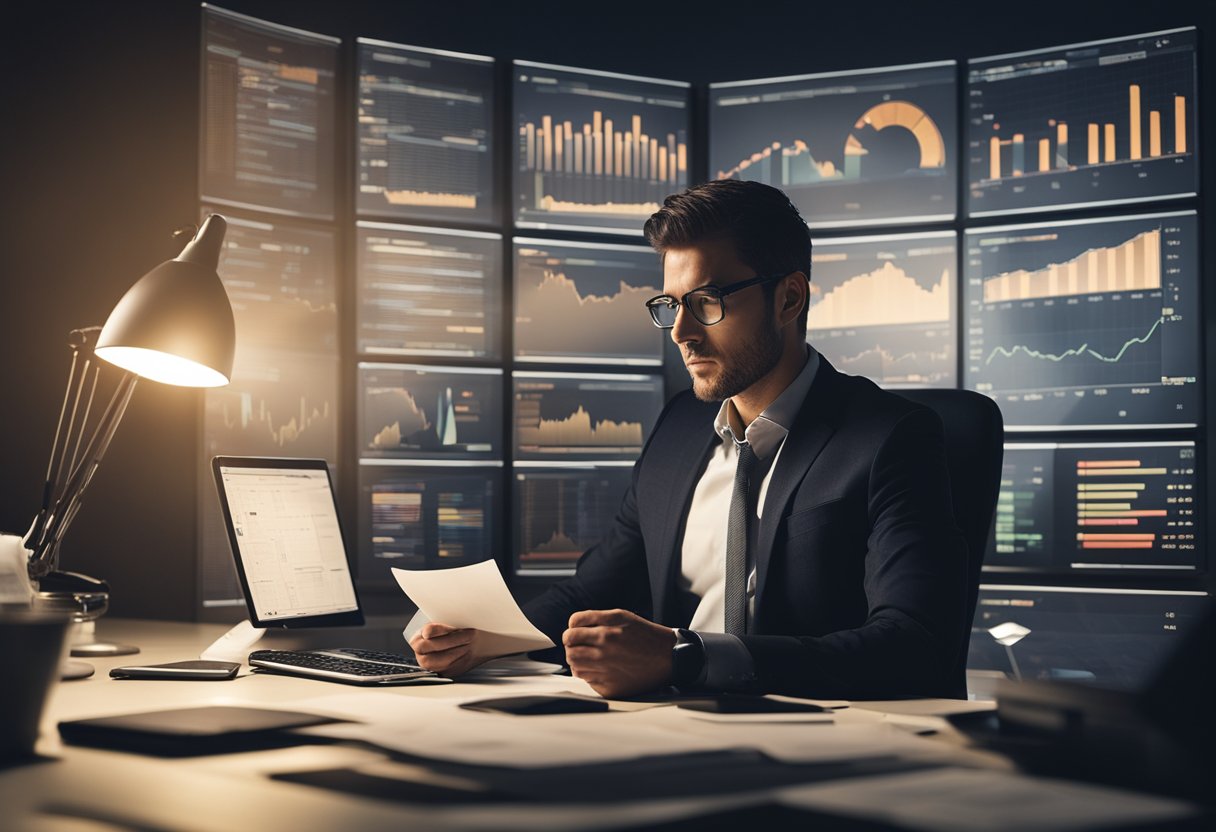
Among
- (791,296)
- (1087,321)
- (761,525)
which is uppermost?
(1087,321)

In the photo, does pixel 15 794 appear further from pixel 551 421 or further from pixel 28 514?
pixel 551 421

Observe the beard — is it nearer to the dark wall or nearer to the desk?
the desk

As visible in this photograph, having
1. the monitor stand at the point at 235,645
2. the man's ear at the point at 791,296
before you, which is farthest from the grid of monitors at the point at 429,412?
the man's ear at the point at 791,296

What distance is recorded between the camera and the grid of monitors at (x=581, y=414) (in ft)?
13.0

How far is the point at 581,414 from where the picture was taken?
13.1 ft

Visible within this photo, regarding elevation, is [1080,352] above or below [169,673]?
above

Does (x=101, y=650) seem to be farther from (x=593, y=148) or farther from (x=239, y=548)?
(x=593, y=148)

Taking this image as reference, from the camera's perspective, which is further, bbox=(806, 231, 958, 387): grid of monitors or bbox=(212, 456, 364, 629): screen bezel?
bbox=(806, 231, 958, 387): grid of monitors

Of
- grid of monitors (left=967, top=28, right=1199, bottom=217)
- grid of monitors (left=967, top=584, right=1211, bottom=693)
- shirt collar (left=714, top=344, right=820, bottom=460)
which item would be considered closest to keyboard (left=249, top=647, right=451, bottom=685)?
shirt collar (left=714, top=344, right=820, bottom=460)

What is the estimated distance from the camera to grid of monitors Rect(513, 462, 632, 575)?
394cm

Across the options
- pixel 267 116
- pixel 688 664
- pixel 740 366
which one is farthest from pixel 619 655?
pixel 267 116

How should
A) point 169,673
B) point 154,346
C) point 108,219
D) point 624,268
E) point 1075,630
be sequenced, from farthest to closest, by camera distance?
point 624,268
point 1075,630
point 108,219
point 154,346
point 169,673

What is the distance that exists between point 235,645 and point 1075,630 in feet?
9.45

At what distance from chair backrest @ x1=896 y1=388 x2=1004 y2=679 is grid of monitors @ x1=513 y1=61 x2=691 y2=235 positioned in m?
2.31
